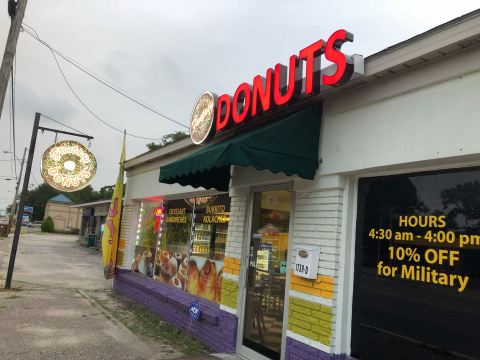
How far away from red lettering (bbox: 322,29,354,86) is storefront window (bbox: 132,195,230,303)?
11.2ft

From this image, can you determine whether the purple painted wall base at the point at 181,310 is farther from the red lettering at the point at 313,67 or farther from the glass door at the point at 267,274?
the red lettering at the point at 313,67

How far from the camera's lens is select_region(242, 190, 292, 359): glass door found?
550cm

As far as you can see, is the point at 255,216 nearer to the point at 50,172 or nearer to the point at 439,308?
the point at 439,308

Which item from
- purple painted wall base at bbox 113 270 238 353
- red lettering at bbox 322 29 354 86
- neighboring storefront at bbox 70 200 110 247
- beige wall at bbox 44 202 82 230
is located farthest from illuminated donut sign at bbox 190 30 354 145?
beige wall at bbox 44 202 82 230

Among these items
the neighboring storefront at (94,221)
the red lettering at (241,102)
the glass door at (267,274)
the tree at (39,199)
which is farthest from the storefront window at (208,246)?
the tree at (39,199)

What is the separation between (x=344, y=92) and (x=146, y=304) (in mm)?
6302

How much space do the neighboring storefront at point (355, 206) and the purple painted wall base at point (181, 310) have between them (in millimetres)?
34

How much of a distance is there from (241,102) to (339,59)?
6.10 feet

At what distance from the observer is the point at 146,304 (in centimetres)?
895

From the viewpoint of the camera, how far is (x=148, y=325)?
754 cm

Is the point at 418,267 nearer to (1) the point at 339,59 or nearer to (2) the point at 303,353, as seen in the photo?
(2) the point at 303,353

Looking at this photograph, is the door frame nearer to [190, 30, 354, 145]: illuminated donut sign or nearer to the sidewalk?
the sidewalk

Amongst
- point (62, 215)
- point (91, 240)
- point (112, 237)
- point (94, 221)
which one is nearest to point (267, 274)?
point (112, 237)

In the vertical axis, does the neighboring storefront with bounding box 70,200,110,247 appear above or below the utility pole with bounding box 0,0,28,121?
below
